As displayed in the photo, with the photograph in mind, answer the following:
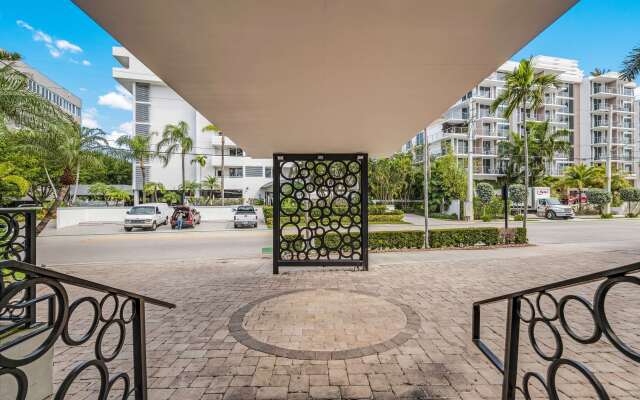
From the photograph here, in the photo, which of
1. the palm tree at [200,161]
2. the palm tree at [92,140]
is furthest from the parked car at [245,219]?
the palm tree at [200,161]

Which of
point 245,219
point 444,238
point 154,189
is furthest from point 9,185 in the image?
point 154,189

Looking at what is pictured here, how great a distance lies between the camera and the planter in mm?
2168

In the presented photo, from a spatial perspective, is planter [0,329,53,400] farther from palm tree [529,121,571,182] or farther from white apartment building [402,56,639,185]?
white apartment building [402,56,639,185]

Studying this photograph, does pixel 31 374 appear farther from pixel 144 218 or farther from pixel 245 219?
pixel 144 218

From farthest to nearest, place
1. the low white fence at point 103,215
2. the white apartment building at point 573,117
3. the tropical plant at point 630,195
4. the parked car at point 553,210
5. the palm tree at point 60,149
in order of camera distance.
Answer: the white apartment building at point 573,117, the tropical plant at point 630,195, the parked car at point 553,210, the low white fence at point 103,215, the palm tree at point 60,149

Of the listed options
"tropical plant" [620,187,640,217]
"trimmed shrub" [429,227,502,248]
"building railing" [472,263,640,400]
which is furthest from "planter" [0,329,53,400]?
"tropical plant" [620,187,640,217]

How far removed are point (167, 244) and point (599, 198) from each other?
3226 centimetres

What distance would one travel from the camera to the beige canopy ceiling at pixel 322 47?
1.86 metres

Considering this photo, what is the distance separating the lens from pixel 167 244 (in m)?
12.6

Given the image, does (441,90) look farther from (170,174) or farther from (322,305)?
(170,174)

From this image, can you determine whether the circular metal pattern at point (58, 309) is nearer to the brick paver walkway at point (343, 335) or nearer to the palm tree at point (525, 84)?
the brick paver walkway at point (343, 335)

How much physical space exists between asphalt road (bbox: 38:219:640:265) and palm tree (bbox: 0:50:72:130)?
4348mm

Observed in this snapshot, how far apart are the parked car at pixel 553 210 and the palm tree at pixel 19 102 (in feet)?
97.6

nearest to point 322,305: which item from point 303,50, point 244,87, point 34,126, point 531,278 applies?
point 244,87
